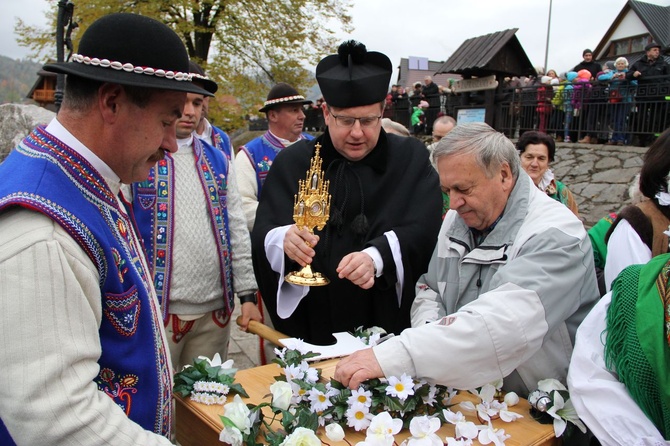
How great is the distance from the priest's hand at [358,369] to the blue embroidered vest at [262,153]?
8.18 feet

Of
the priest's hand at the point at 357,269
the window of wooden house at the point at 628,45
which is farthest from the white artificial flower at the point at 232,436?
the window of wooden house at the point at 628,45

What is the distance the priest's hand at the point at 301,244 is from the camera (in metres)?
2.17

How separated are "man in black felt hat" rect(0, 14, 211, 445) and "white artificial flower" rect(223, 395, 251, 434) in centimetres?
17

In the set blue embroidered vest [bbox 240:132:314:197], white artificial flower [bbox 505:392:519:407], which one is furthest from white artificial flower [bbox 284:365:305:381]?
blue embroidered vest [bbox 240:132:314:197]

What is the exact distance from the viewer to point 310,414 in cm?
159

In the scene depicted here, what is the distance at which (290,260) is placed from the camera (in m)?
2.51

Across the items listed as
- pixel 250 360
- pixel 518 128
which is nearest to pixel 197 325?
pixel 250 360

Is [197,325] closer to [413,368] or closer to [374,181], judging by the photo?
[374,181]

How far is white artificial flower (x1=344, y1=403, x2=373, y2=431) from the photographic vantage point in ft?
5.23

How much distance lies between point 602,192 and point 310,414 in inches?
370

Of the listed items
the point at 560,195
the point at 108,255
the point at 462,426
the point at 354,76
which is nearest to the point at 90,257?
the point at 108,255

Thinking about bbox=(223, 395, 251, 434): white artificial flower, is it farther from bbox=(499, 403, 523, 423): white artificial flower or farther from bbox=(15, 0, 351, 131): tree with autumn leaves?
bbox=(15, 0, 351, 131): tree with autumn leaves

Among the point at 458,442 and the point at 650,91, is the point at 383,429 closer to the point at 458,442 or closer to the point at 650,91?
the point at 458,442

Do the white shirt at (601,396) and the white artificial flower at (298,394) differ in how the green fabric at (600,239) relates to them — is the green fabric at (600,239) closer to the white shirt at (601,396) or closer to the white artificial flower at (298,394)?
the white shirt at (601,396)
